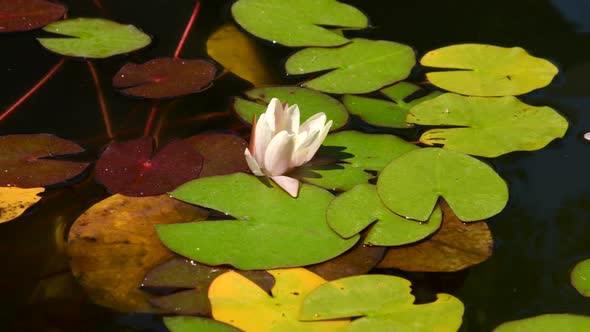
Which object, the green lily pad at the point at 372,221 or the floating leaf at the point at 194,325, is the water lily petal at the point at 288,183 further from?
the floating leaf at the point at 194,325

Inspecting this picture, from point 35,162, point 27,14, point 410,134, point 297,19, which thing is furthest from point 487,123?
point 27,14

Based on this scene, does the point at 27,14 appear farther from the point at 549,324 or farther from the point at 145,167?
the point at 549,324

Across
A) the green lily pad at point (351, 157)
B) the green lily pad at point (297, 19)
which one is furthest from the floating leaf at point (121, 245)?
the green lily pad at point (297, 19)

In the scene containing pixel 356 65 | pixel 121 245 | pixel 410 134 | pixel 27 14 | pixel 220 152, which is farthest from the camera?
pixel 27 14

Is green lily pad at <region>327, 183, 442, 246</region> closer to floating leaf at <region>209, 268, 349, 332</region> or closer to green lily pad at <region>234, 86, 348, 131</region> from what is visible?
floating leaf at <region>209, 268, 349, 332</region>

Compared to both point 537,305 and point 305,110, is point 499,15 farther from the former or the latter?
point 537,305

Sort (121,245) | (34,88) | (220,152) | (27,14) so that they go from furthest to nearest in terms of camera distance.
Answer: (27,14) → (34,88) → (220,152) → (121,245)
